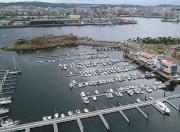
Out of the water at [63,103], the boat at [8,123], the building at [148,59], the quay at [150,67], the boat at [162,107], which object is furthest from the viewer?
the building at [148,59]

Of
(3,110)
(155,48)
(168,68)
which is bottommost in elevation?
(3,110)

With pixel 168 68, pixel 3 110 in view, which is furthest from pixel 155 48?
pixel 3 110

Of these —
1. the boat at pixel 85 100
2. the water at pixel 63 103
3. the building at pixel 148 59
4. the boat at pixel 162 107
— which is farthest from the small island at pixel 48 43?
the boat at pixel 162 107

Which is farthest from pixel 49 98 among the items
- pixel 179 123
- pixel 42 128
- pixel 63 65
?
pixel 179 123

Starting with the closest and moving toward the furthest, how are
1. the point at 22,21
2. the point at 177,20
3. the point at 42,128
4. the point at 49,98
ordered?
1. the point at 42,128
2. the point at 49,98
3. the point at 22,21
4. the point at 177,20

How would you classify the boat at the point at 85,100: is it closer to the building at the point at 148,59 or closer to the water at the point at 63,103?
the water at the point at 63,103

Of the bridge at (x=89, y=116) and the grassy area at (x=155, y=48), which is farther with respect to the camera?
Answer: the grassy area at (x=155, y=48)

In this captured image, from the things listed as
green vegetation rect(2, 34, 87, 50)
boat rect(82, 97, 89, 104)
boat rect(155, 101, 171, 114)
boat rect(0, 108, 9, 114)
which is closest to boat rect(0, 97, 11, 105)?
boat rect(0, 108, 9, 114)

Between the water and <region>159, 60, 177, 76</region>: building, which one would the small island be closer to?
the water

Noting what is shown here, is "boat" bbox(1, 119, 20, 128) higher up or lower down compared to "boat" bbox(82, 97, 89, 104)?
lower down

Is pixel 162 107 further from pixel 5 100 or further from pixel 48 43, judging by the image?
pixel 48 43

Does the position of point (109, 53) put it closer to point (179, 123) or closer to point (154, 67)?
point (154, 67)
